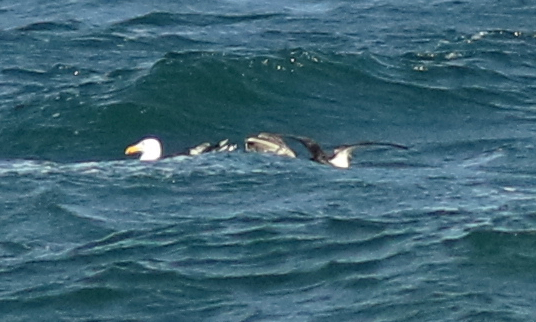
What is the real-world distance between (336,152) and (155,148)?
241cm

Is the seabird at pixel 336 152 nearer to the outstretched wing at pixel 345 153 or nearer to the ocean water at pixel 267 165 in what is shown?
the outstretched wing at pixel 345 153

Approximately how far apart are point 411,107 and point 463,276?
743 cm

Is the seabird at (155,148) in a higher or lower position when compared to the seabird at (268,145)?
lower

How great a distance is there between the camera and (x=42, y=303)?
46.5 feet

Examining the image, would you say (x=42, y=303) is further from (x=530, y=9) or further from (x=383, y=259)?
(x=530, y=9)

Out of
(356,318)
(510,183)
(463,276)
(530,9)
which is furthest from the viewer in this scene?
→ (530,9)

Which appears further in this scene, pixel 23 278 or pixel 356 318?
pixel 23 278

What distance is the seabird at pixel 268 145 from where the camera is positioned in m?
18.7

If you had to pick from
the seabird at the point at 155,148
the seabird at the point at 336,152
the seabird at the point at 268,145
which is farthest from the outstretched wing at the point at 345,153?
the seabird at the point at 155,148

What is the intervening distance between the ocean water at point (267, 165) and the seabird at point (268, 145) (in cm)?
23

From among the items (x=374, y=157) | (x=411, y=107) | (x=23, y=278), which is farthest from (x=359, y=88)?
(x=23, y=278)

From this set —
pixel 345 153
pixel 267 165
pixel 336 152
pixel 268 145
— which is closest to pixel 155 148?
pixel 268 145

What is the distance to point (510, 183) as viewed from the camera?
56.4ft

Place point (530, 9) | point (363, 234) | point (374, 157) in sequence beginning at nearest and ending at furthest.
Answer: point (363, 234) → point (374, 157) → point (530, 9)
